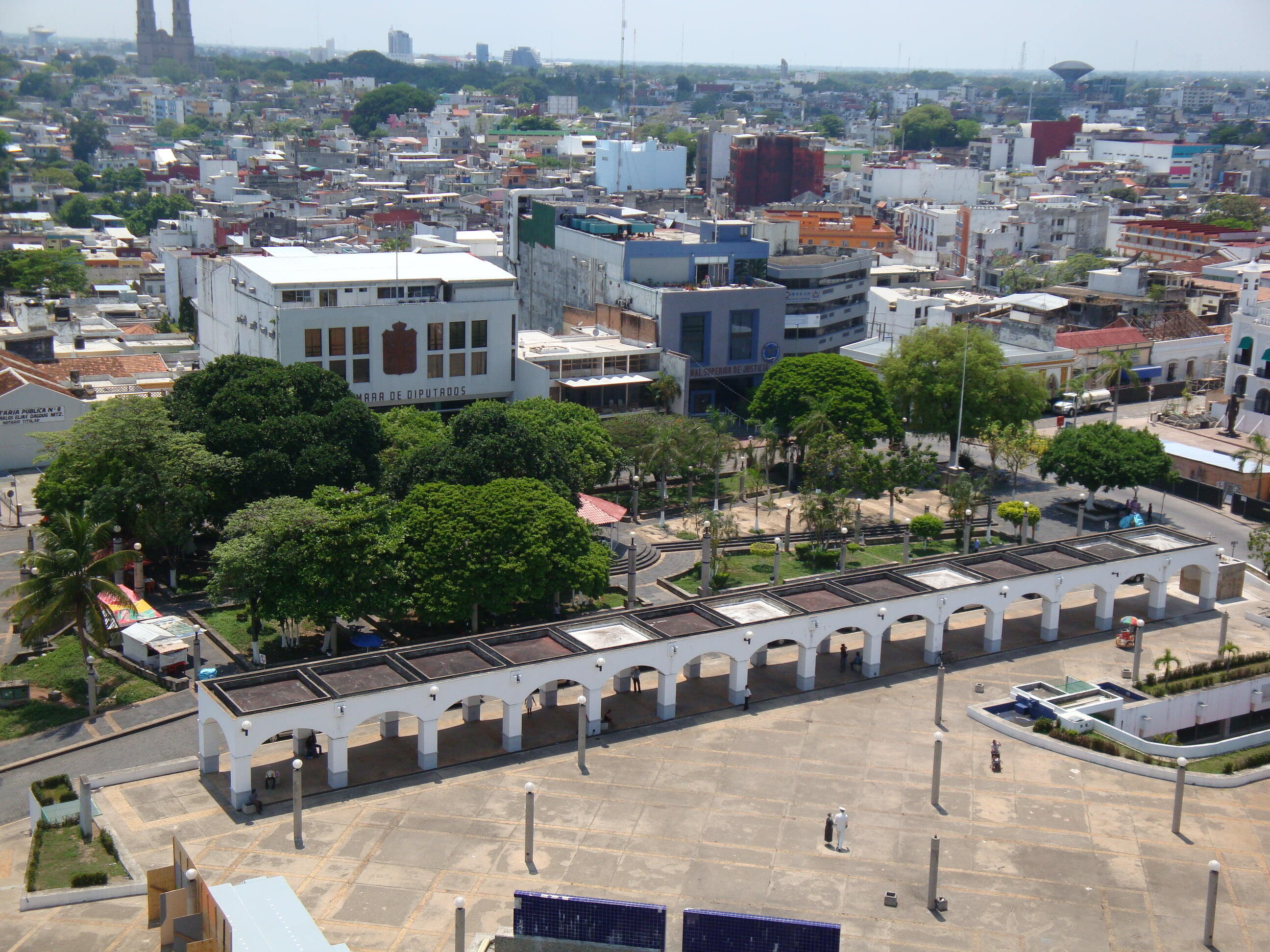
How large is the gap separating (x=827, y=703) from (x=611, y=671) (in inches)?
371

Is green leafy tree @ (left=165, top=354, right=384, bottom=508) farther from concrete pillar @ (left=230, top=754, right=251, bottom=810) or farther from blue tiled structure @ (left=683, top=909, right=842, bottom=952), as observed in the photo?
blue tiled structure @ (left=683, top=909, right=842, bottom=952)

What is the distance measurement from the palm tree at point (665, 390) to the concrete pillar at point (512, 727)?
45.7 metres

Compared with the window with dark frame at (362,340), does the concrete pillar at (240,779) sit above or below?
below

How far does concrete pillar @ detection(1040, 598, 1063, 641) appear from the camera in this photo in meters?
61.1

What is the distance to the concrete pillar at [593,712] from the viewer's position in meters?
50.9

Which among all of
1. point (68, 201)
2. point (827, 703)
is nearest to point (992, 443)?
point (827, 703)

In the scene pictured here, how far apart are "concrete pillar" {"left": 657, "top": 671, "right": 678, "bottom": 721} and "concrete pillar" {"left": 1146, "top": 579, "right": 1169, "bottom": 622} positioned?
2614cm

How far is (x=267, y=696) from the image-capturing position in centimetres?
4634

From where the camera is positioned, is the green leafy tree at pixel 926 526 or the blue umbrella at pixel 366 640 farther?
the green leafy tree at pixel 926 526

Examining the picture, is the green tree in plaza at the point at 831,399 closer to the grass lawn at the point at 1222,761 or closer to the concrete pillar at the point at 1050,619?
the concrete pillar at the point at 1050,619

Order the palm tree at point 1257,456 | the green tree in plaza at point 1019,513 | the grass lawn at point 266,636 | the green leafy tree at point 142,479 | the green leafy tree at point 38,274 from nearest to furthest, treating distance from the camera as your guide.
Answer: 1. the grass lawn at point 266,636
2. the green leafy tree at point 142,479
3. the green tree in plaza at point 1019,513
4. the palm tree at point 1257,456
5. the green leafy tree at point 38,274

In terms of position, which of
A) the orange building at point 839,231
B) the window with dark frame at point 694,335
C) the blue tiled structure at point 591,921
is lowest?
the blue tiled structure at point 591,921

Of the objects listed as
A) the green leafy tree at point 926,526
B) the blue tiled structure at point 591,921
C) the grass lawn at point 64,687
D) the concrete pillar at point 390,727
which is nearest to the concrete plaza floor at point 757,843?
the blue tiled structure at point 591,921

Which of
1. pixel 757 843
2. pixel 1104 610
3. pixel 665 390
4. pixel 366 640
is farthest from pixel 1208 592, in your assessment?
pixel 366 640
